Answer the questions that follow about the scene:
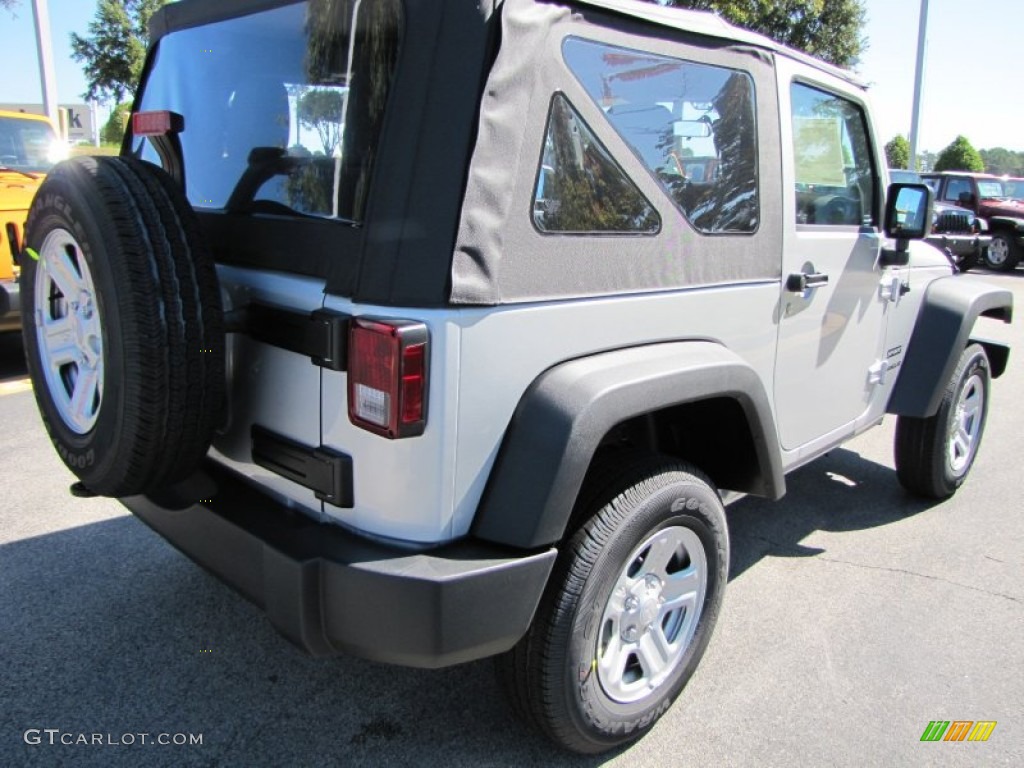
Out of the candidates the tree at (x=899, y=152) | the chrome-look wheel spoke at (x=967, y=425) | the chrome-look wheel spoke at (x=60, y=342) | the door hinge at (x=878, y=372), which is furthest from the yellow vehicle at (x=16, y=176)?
the tree at (x=899, y=152)

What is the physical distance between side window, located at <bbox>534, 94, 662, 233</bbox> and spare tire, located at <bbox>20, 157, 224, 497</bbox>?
85cm

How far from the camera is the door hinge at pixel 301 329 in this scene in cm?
183

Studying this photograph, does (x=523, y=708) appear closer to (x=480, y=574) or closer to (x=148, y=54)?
(x=480, y=574)

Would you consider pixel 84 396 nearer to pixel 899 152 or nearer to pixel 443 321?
pixel 443 321

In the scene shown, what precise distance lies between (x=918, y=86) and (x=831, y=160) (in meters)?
20.3

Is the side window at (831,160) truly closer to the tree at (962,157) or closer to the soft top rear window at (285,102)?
the soft top rear window at (285,102)

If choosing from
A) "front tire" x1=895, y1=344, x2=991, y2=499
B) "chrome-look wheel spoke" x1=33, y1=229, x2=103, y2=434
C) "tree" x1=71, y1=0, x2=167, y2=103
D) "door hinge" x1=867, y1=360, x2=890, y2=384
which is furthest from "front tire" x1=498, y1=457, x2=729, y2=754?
"tree" x1=71, y1=0, x2=167, y2=103

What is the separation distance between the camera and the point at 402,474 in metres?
1.83

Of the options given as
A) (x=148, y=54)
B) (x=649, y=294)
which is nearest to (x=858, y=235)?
(x=649, y=294)

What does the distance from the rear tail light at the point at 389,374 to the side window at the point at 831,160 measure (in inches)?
67.5

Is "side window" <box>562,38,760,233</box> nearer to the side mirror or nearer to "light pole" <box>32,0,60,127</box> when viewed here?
the side mirror

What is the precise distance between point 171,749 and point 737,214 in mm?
2315

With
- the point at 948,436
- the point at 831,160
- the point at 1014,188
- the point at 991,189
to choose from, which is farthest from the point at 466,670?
the point at 1014,188

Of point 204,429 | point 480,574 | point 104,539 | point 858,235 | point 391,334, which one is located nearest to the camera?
point 391,334
